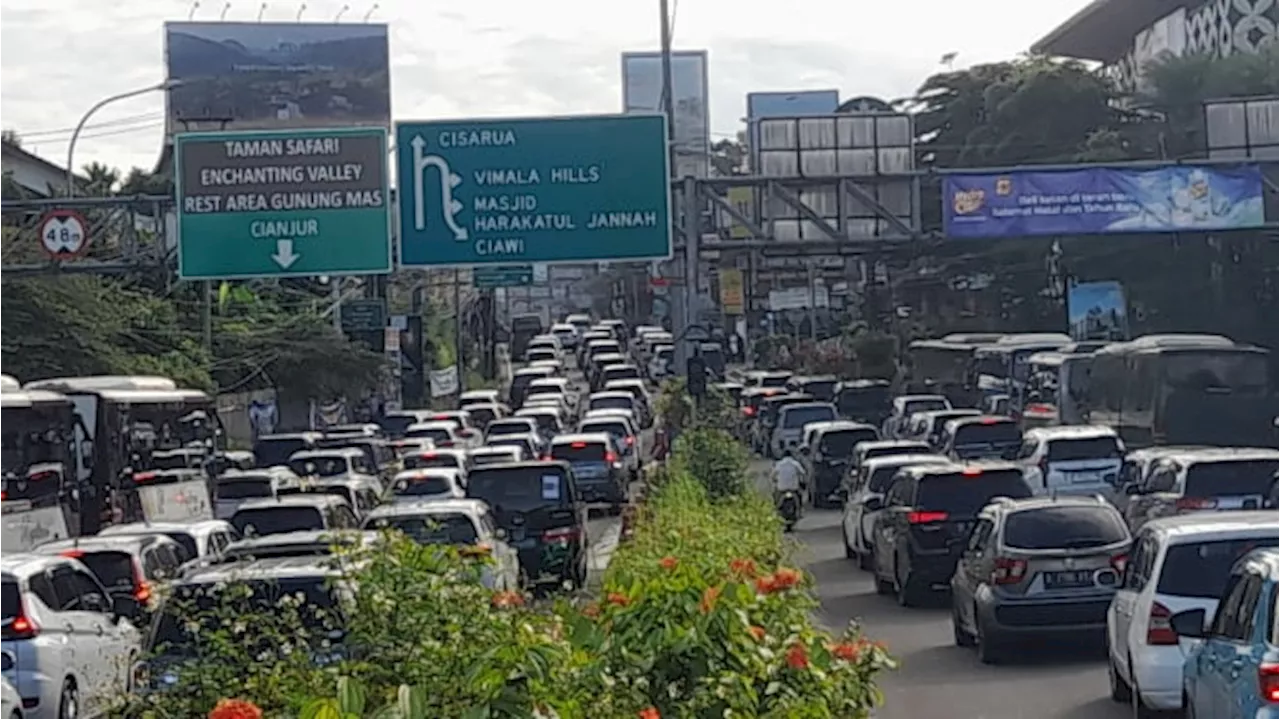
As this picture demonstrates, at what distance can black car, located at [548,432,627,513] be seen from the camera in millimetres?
40969

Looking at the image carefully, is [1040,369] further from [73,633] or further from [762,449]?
[73,633]

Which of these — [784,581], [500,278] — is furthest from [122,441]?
[500,278]

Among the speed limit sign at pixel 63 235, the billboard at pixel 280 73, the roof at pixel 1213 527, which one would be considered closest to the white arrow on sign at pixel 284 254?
the speed limit sign at pixel 63 235

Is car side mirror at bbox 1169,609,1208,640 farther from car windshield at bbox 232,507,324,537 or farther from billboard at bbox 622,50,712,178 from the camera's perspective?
billboard at bbox 622,50,712,178

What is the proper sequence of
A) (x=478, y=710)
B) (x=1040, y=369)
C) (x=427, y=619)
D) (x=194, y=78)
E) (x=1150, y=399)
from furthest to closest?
(x=194, y=78) < (x=1040, y=369) < (x=1150, y=399) < (x=427, y=619) < (x=478, y=710)

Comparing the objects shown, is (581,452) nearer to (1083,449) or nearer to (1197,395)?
(1197,395)

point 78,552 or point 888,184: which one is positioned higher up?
point 888,184

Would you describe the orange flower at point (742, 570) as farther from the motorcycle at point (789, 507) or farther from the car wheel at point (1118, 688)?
the motorcycle at point (789, 507)

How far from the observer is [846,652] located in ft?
30.1

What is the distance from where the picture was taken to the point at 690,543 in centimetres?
1612

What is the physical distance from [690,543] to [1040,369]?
3298cm

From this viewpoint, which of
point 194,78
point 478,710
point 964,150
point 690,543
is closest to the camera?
point 478,710

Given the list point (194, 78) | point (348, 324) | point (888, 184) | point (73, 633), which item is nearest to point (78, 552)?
point (73, 633)

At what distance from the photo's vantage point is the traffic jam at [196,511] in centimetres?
1443
